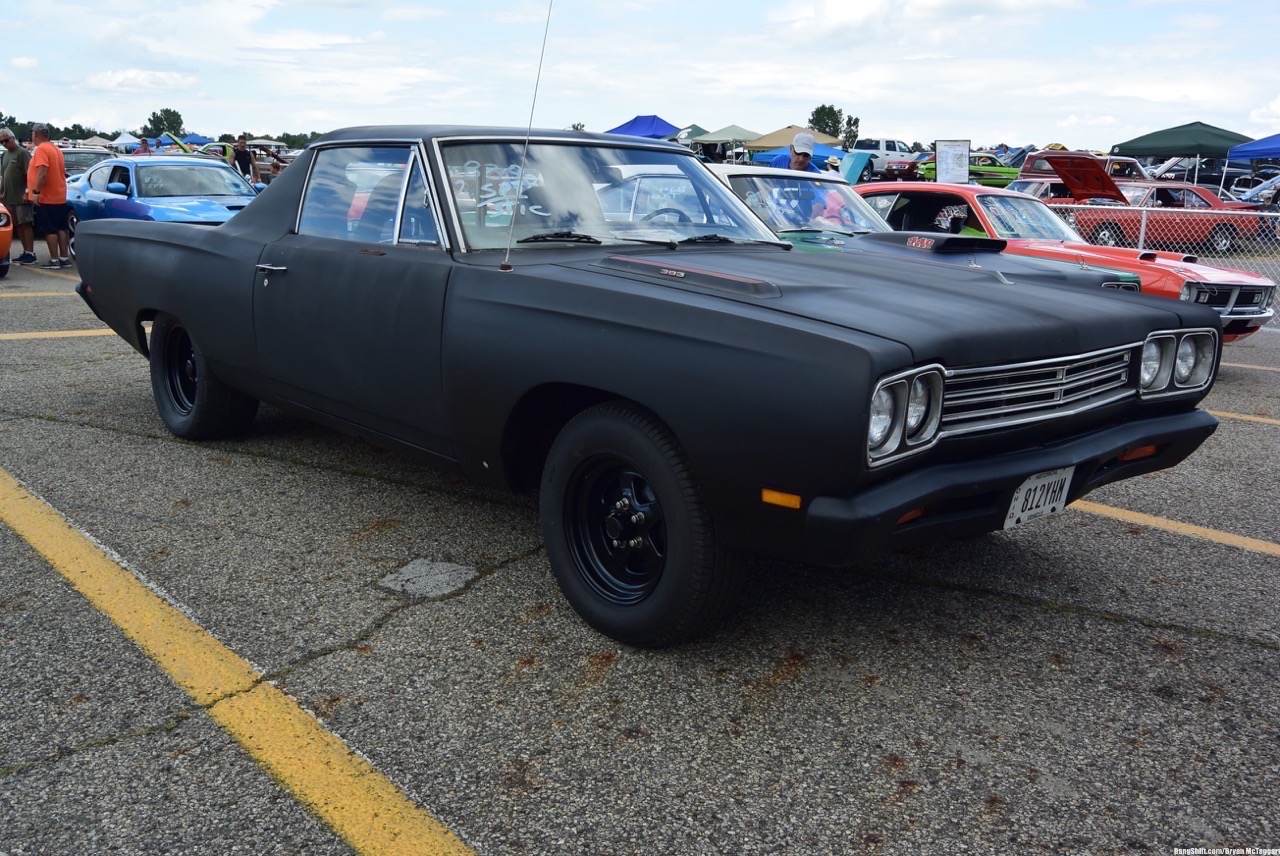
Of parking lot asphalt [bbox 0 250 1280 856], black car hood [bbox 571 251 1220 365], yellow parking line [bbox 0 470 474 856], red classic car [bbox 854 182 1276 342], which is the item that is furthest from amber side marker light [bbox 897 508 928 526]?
red classic car [bbox 854 182 1276 342]

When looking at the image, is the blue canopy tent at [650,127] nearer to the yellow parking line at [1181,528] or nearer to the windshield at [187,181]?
the windshield at [187,181]

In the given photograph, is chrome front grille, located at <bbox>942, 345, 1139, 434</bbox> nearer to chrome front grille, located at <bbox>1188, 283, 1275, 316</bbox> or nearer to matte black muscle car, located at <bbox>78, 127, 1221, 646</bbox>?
matte black muscle car, located at <bbox>78, 127, 1221, 646</bbox>

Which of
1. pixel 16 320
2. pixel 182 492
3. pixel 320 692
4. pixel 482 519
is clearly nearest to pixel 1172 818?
pixel 320 692

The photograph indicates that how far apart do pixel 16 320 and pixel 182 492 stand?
18.9ft

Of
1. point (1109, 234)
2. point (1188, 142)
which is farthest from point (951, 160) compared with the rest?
point (1188, 142)

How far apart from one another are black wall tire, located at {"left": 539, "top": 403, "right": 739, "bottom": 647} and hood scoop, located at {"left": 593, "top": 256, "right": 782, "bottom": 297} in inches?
17.2

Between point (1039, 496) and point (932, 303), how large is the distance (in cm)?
62

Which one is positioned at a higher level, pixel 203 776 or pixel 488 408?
pixel 488 408

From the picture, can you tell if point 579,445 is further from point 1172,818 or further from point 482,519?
point 1172,818

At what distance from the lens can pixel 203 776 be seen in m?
2.47

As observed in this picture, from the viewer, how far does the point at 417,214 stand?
3.81m

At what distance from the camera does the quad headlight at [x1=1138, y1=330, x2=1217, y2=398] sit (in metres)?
3.42

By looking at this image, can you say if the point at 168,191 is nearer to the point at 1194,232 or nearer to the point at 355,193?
the point at 355,193

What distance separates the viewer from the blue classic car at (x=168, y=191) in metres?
11.3
